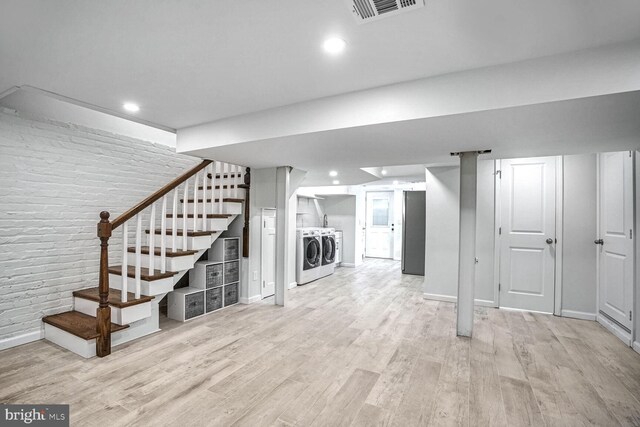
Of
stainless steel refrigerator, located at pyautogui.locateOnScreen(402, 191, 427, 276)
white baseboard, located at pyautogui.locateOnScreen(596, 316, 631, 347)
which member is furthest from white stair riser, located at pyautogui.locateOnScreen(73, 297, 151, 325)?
stainless steel refrigerator, located at pyautogui.locateOnScreen(402, 191, 427, 276)

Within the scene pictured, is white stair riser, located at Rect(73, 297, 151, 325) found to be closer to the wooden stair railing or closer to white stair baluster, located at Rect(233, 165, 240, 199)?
the wooden stair railing

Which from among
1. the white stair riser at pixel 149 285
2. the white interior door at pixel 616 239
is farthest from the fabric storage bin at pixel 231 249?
the white interior door at pixel 616 239

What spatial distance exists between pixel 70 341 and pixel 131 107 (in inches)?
86.5

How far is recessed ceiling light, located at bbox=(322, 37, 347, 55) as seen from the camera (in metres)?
1.67

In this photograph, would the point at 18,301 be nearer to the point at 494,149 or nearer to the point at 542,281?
the point at 494,149

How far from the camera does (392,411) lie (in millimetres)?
1931

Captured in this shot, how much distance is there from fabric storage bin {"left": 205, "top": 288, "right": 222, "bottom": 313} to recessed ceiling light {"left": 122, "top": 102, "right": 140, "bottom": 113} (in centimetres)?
226

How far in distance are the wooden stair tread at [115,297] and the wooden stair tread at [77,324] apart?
186mm

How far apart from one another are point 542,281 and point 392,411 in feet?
10.6

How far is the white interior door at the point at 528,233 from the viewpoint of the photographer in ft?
12.9

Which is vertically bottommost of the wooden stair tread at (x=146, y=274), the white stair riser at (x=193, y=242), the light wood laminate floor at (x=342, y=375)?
the light wood laminate floor at (x=342, y=375)

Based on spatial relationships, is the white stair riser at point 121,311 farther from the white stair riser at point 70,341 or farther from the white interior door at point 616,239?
the white interior door at point 616,239

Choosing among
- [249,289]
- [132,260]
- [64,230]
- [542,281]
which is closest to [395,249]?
[542,281]

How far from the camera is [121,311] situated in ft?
9.17
